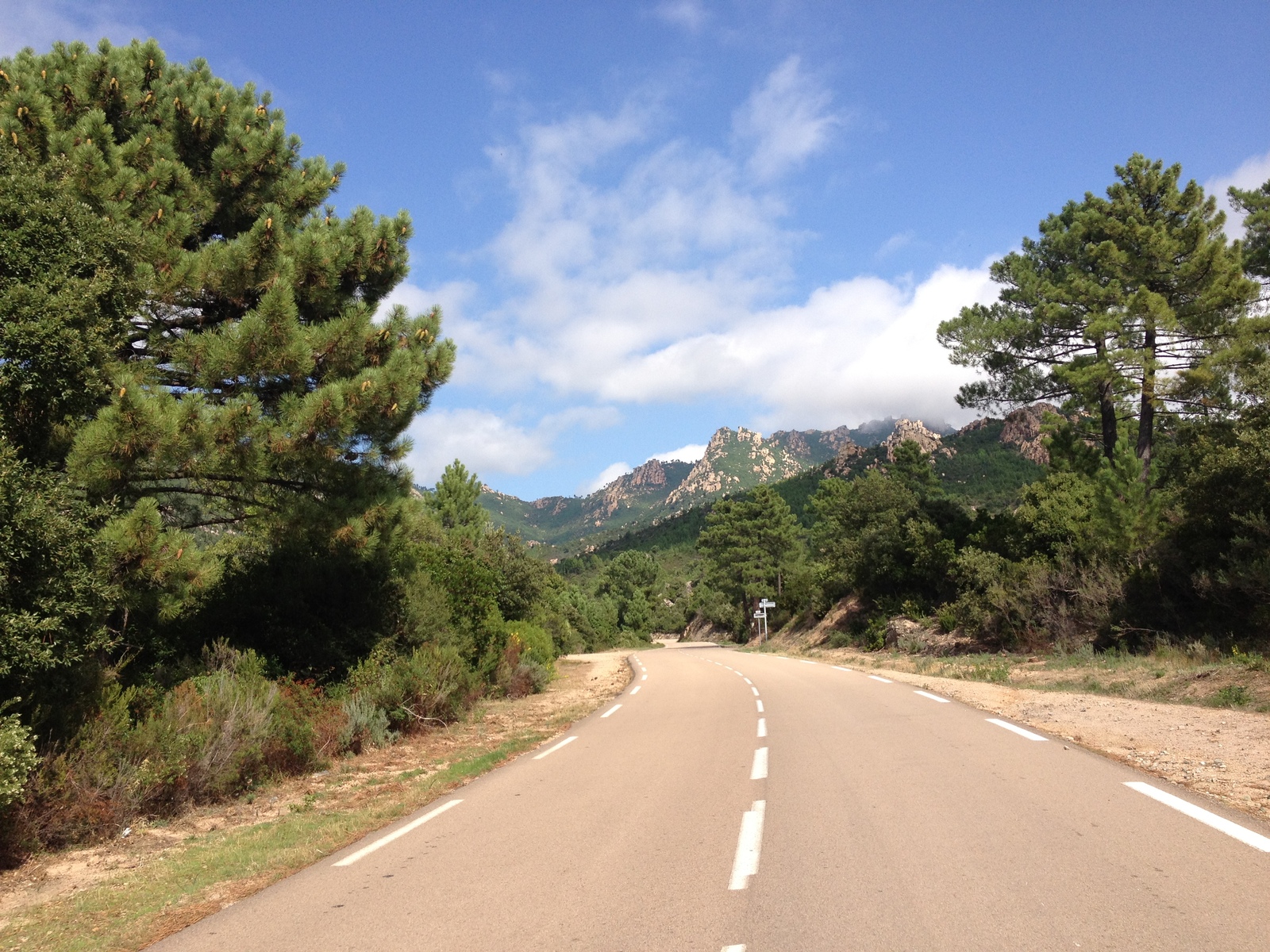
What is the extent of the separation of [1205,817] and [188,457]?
10.6m

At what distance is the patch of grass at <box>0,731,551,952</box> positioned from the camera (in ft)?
15.2

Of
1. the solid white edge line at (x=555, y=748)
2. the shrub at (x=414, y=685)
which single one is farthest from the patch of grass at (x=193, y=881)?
the shrub at (x=414, y=685)

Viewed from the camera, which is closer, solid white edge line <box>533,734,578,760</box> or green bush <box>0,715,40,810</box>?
green bush <box>0,715,40,810</box>

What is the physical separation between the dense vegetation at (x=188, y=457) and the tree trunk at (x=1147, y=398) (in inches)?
820

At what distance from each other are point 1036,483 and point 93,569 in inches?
1092

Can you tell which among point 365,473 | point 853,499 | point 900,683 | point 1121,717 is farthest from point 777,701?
point 853,499

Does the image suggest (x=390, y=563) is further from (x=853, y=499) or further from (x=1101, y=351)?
(x=853, y=499)

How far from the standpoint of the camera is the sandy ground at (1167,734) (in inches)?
265

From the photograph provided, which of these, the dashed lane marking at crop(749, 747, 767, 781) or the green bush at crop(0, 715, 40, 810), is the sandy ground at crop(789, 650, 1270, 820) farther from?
the green bush at crop(0, 715, 40, 810)

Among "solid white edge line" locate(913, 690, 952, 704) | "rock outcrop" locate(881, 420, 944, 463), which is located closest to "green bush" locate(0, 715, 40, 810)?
"solid white edge line" locate(913, 690, 952, 704)

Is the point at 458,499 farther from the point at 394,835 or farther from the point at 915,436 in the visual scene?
the point at 915,436

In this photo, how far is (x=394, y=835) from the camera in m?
6.42

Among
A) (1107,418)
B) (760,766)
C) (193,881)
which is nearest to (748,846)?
(760,766)

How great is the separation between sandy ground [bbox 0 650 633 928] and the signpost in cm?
3169
